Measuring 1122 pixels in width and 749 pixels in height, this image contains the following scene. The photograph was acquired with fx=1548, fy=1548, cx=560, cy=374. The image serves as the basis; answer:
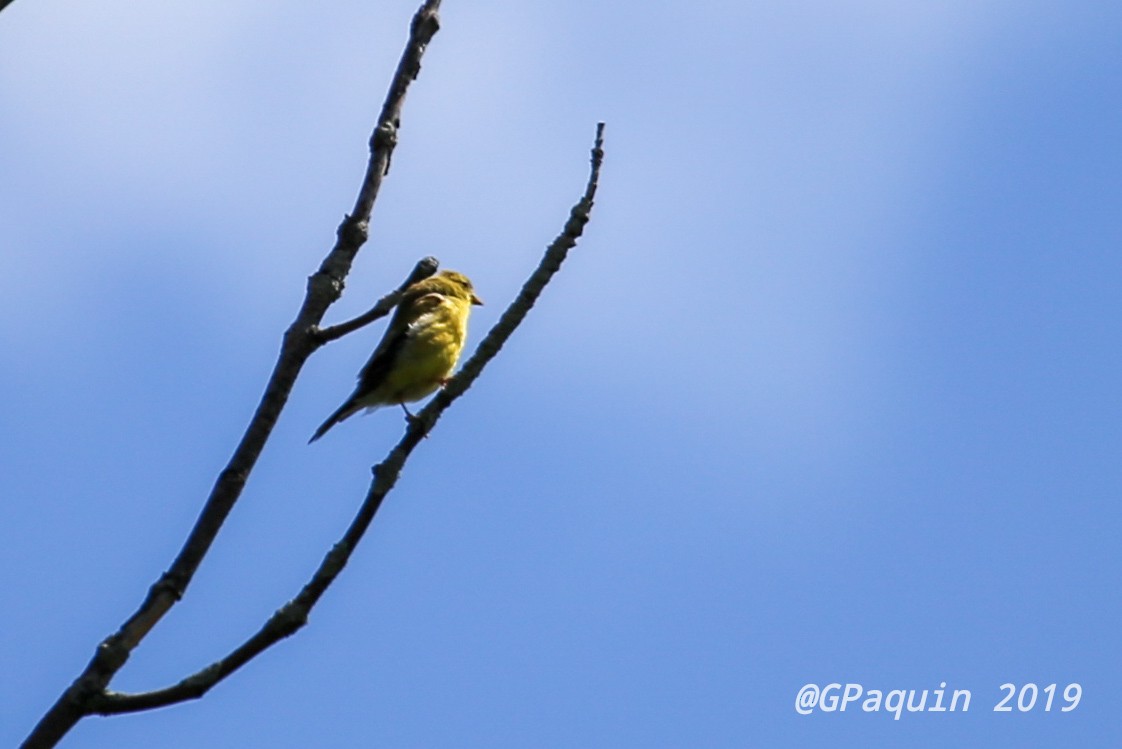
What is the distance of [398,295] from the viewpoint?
428cm

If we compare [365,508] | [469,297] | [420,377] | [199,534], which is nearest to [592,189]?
[365,508]

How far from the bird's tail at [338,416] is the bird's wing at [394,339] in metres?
0.15


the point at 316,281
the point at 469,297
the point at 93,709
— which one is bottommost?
the point at 93,709

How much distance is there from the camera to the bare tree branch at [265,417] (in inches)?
141

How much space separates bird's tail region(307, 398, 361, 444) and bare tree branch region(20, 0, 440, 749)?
736 centimetres

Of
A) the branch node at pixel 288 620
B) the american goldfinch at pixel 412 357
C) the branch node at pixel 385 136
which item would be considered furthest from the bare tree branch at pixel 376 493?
the american goldfinch at pixel 412 357

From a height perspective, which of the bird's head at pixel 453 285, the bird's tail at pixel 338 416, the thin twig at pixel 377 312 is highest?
the bird's head at pixel 453 285

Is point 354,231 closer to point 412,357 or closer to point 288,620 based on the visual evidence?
point 288,620

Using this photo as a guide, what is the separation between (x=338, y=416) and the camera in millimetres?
11703

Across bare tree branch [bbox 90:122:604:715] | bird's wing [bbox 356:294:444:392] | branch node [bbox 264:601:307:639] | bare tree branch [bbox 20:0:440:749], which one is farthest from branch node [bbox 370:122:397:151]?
bird's wing [bbox 356:294:444:392]

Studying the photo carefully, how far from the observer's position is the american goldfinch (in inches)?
452

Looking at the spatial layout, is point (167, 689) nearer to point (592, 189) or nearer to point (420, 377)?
point (592, 189)

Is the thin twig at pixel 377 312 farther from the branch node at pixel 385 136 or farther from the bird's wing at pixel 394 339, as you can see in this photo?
the bird's wing at pixel 394 339

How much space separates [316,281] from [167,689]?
117cm
